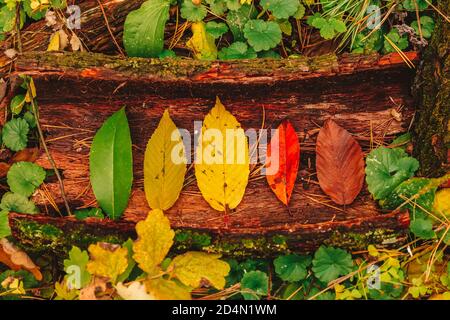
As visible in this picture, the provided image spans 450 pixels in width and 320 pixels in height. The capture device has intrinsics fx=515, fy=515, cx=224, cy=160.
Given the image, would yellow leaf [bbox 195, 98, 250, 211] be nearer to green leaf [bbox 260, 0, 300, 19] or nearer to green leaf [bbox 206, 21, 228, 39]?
green leaf [bbox 206, 21, 228, 39]

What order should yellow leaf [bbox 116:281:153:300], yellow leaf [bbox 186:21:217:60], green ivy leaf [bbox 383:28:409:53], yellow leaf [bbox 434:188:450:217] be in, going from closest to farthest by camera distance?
yellow leaf [bbox 116:281:153:300] → yellow leaf [bbox 434:188:450:217] → green ivy leaf [bbox 383:28:409:53] → yellow leaf [bbox 186:21:217:60]

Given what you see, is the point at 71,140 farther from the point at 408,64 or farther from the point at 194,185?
the point at 408,64

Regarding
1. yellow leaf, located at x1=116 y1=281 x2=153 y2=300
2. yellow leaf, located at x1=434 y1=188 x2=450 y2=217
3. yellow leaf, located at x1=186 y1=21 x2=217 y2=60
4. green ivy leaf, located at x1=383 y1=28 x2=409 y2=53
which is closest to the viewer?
yellow leaf, located at x1=116 y1=281 x2=153 y2=300

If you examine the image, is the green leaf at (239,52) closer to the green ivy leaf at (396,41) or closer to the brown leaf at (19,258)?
the green ivy leaf at (396,41)

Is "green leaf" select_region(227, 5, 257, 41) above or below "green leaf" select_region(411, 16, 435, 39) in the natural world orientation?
above

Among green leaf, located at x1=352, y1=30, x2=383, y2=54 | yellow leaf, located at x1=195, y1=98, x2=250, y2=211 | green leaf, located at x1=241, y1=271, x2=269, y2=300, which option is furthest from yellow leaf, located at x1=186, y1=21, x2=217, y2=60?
green leaf, located at x1=241, y1=271, x2=269, y2=300

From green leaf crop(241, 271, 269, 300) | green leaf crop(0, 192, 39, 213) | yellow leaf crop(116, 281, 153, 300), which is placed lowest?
green leaf crop(241, 271, 269, 300)
